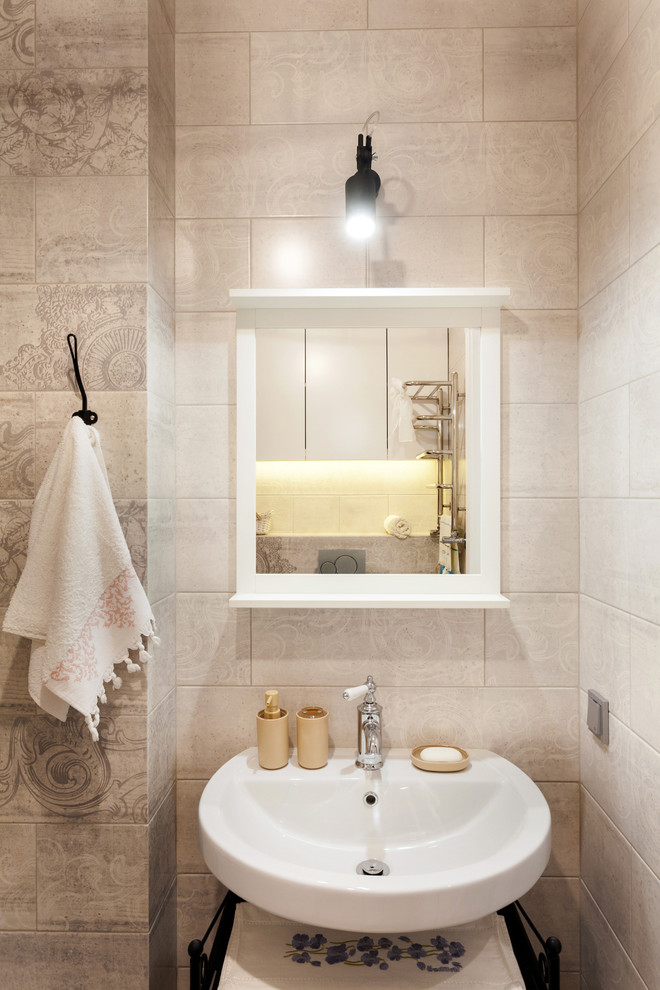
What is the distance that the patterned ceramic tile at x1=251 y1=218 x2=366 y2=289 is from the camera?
4.37 feet

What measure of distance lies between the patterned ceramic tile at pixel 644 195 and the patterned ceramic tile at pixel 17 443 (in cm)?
116

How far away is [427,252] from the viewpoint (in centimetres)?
132

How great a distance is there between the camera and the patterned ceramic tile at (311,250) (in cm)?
133

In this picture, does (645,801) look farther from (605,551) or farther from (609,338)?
(609,338)

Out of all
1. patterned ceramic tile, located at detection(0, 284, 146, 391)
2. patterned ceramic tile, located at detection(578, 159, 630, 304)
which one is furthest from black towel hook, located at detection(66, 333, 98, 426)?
patterned ceramic tile, located at detection(578, 159, 630, 304)

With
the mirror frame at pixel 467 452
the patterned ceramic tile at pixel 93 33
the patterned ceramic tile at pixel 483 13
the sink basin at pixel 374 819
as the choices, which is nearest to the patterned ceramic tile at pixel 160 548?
the mirror frame at pixel 467 452

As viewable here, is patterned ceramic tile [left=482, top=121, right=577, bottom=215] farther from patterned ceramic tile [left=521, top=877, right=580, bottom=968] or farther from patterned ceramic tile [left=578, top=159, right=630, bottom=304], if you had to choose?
patterned ceramic tile [left=521, top=877, right=580, bottom=968]

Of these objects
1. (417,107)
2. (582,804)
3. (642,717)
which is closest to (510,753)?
(582,804)

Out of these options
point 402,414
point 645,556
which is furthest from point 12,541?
point 645,556

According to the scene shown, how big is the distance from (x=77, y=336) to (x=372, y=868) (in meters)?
1.16

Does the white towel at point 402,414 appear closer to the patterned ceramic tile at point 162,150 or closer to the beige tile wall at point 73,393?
the beige tile wall at point 73,393

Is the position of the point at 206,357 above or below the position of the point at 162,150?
below

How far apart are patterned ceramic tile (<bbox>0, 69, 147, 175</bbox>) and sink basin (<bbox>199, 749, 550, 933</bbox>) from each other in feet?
4.06

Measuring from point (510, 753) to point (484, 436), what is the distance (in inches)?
28.0
